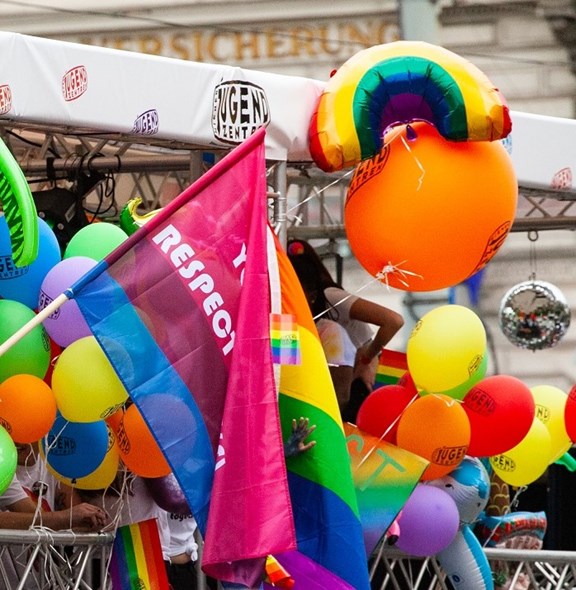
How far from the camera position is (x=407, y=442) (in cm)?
657

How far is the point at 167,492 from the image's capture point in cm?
662

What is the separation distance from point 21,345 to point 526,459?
2972 mm

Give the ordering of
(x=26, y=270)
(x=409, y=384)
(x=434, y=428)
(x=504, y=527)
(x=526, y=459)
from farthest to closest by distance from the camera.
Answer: (x=504, y=527) → (x=526, y=459) → (x=409, y=384) → (x=434, y=428) → (x=26, y=270)

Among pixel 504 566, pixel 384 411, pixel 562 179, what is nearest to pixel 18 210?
pixel 384 411

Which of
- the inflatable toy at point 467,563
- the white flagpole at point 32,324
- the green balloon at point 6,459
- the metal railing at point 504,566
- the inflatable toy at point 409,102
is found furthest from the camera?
the metal railing at point 504,566

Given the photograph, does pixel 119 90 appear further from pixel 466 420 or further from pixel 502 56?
pixel 502 56

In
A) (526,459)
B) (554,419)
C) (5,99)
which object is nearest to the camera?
(5,99)

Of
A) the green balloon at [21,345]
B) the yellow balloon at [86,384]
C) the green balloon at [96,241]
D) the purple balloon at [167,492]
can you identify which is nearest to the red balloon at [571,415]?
the purple balloon at [167,492]

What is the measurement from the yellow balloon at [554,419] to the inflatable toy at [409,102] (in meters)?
2.13

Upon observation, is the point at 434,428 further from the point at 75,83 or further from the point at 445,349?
the point at 75,83

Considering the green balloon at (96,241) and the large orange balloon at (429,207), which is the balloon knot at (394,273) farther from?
the green balloon at (96,241)

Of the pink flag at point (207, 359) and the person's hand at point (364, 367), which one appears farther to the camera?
the person's hand at point (364, 367)

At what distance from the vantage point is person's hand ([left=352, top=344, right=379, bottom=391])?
729cm

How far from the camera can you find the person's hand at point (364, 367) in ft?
23.9
